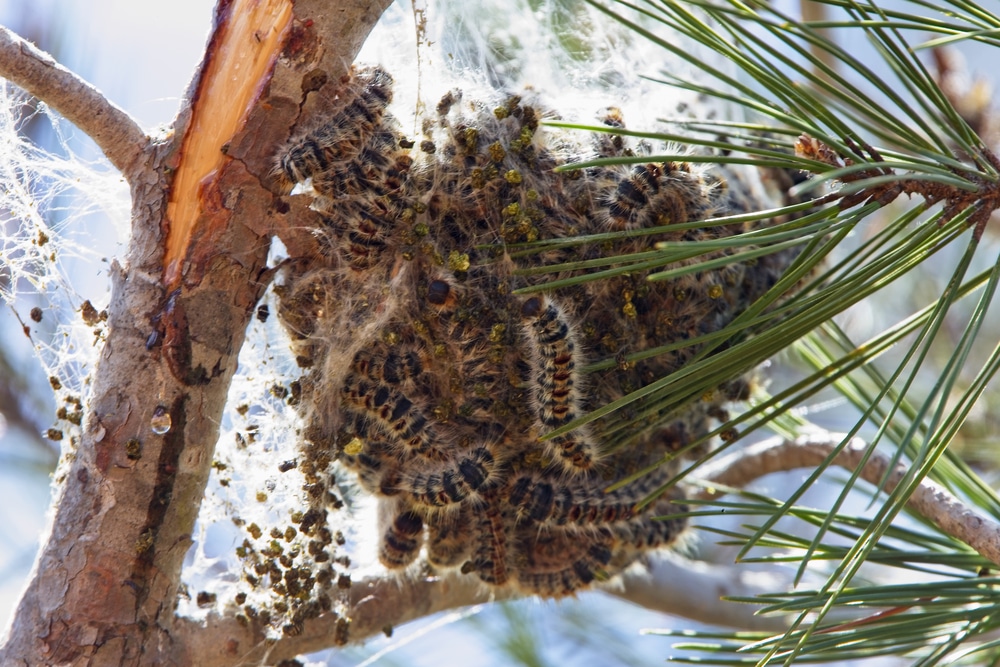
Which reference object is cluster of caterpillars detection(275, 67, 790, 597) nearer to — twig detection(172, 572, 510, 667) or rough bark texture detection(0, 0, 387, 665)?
rough bark texture detection(0, 0, 387, 665)

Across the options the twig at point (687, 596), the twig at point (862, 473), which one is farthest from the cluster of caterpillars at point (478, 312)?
the twig at point (687, 596)

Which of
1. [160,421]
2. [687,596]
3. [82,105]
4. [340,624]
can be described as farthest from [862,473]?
[82,105]

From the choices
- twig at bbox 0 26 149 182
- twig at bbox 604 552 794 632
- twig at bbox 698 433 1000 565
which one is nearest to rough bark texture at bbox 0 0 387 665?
twig at bbox 0 26 149 182

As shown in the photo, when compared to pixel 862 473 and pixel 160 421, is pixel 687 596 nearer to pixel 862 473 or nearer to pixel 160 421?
pixel 862 473

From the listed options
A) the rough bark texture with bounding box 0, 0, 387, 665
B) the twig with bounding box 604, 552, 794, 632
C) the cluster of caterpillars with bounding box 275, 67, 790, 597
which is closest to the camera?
the rough bark texture with bounding box 0, 0, 387, 665

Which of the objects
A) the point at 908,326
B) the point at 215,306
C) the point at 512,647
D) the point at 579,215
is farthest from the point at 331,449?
the point at 512,647

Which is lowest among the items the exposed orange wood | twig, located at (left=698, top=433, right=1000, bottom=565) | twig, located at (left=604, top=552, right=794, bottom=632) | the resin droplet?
twig, located at (left=604, top=552, right=794, bottom=632)

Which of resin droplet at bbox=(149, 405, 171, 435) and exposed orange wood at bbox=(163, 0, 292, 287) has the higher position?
exposed orange wood at bbox=(163, 0, 292, 287)

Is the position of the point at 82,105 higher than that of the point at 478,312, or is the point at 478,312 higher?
the point at 82,105
